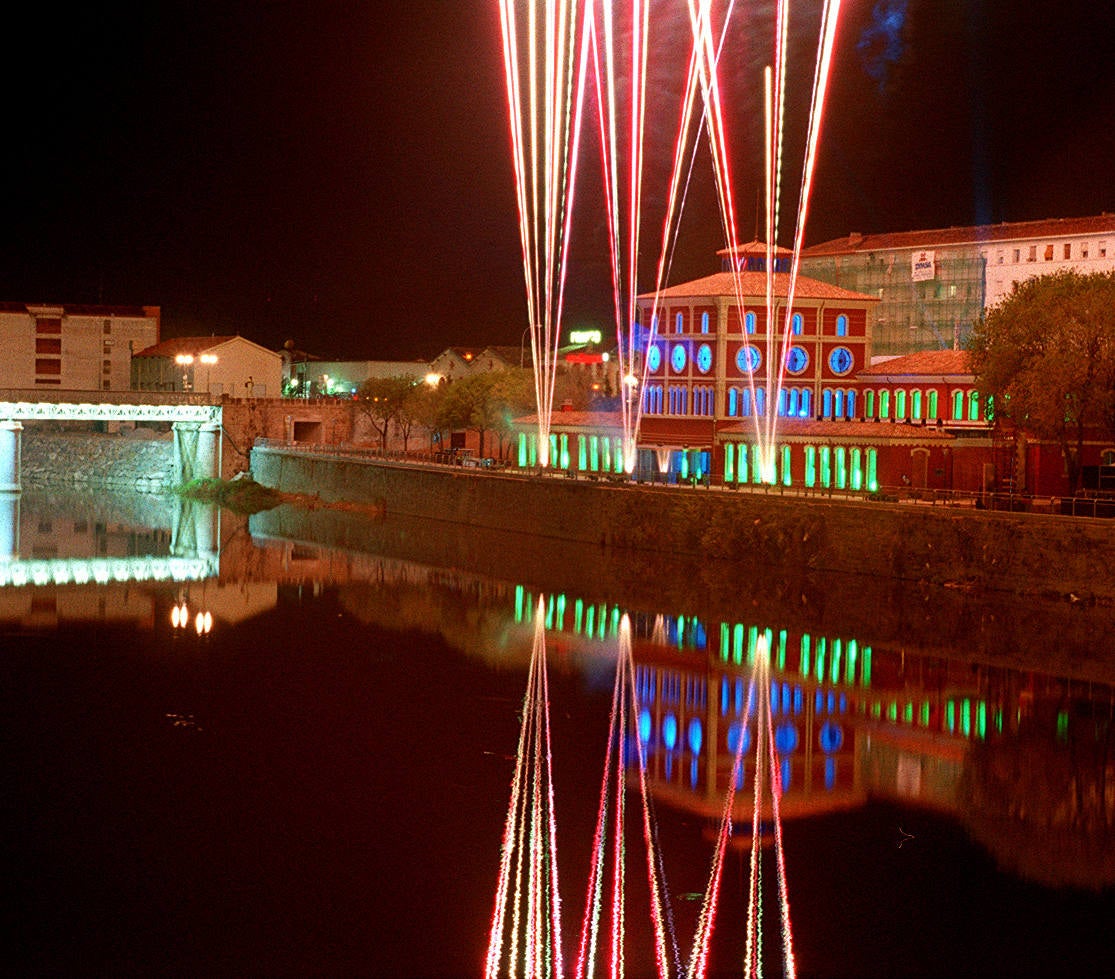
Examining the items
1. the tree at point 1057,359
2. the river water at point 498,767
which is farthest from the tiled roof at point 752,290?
the river water at point 498,767

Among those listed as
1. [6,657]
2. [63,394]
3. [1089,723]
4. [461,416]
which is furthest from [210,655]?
[63,394]

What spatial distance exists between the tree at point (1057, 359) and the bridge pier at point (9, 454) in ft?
152

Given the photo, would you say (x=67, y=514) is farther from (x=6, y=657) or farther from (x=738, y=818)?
(x=738, y=818)

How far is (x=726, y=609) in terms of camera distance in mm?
35594

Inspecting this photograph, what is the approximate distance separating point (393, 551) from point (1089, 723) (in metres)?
27.6

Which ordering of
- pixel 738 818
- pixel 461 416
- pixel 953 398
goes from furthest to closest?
pixel 461 416 < pixel 953 398 < pixel 738 818

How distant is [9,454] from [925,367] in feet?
136

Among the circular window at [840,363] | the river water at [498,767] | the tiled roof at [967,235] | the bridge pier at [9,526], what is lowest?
the river water at [498,767]

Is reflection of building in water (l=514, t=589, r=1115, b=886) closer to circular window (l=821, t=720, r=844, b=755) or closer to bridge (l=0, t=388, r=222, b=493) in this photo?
circular window (l=821, t=720, r=844, b=755)

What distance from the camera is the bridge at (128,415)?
7169cm

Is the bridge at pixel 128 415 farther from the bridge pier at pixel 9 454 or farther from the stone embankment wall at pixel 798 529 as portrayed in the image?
the stone embankment wall at pixel 798 529

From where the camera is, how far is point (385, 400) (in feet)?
256

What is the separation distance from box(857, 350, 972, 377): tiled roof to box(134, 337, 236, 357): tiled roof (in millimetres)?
41301

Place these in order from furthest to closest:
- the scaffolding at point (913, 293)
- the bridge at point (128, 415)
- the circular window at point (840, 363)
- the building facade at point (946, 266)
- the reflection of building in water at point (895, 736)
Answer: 1. the scaffolding at point (913, 293)
2. the building facade at point (946, 266)
3. the bridge at point (128, 415)
4. the circular window at point (840, 363)
5. the reflection of building in water at point (895, 736)
